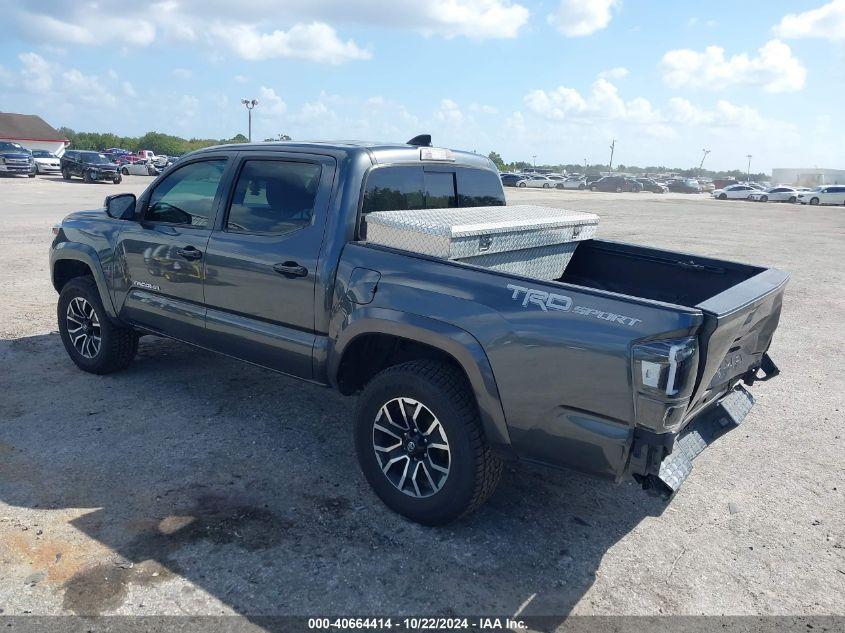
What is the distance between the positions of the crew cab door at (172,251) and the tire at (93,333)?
0.31 meters

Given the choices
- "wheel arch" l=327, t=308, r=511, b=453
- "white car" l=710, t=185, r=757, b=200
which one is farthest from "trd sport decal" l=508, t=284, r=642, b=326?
"white car" l=710, t=185, r=757, b=200

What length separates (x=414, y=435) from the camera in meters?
3.48

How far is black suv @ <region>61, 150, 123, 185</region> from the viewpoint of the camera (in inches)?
1266

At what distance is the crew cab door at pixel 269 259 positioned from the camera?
3857 mm

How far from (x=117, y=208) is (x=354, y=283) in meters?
2.48

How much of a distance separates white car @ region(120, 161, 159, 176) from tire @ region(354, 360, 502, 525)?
4564cm

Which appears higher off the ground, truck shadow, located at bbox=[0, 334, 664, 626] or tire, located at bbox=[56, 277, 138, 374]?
tire, located at bbox=[56, 277, 138, 374]

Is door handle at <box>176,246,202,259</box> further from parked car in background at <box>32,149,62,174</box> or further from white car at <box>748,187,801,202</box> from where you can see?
white car at <box>748,187,801,202</box>

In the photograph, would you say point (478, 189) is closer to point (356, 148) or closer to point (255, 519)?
point (356, 148)

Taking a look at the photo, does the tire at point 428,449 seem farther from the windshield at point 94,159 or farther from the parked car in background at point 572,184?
the parked car in background at point 572,184

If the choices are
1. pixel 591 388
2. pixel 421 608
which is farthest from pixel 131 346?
pixel 591 388

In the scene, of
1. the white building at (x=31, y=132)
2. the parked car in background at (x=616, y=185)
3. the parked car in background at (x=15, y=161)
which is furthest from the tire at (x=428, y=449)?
the white building at (x=31, y=132)

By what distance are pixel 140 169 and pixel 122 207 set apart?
4426cm

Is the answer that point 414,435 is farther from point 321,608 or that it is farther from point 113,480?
point 113,480
